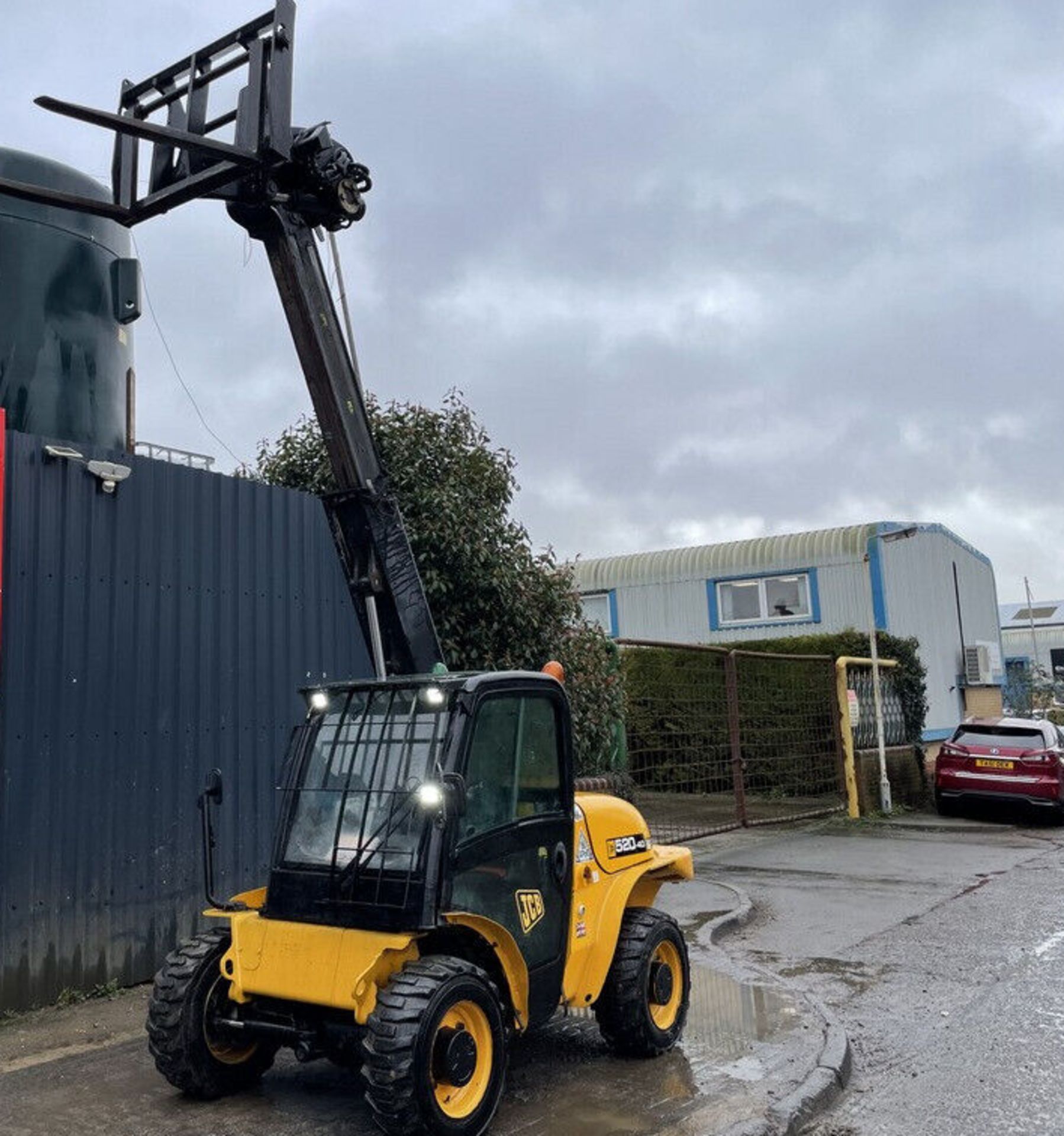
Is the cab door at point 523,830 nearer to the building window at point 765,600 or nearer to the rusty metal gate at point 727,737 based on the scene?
the rusty metal gate at point 727,737

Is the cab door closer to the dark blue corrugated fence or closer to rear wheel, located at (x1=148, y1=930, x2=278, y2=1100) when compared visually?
rear wheel, located at (x1=148, y1=930, x2=278, y2=1100)

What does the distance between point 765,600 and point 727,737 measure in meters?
9.60

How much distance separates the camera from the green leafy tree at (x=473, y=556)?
32.9 ft

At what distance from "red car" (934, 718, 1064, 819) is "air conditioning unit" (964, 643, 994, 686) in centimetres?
864

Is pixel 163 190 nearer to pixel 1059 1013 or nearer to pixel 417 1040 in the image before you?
pixel 417 1040

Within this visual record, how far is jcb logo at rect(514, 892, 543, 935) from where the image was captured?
4902mm

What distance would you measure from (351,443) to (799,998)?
4.18 m

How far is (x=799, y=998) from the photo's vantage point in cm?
658

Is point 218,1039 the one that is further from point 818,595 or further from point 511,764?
point 818,595

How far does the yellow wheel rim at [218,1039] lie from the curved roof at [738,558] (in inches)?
684

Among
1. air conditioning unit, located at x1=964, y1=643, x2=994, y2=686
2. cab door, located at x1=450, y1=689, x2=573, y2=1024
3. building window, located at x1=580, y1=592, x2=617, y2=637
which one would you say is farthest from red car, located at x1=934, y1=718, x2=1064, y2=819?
cab door, located at x1=450, y1=689, x2=573, y2=1024

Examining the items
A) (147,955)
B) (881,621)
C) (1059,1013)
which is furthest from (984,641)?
(147,955)

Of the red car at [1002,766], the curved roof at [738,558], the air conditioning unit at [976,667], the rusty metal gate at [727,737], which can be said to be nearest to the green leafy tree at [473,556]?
the rusty metal gate at [727,737]

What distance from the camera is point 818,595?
2308 centimetres
